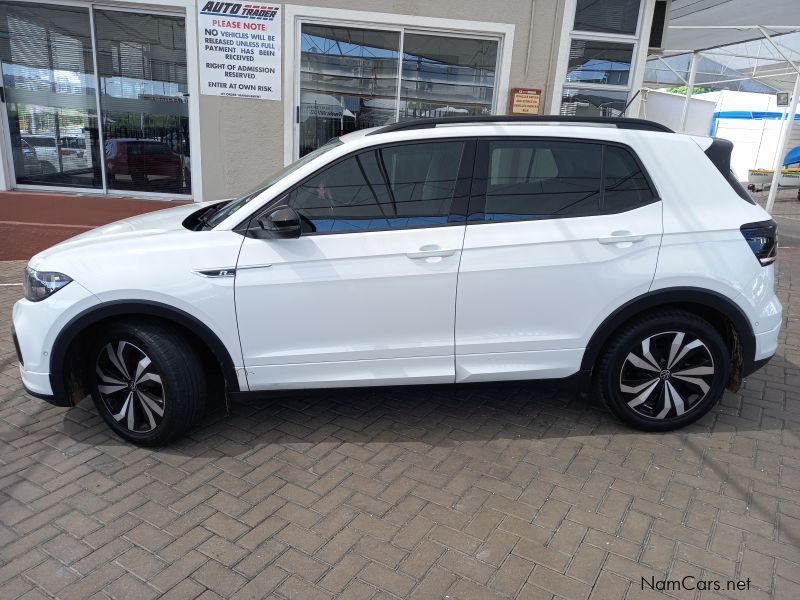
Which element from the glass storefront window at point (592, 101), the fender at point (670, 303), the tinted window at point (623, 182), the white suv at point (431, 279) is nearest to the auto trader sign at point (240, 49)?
the glass storefront window at point (592, 101)

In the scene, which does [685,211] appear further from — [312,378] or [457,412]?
[312,378]

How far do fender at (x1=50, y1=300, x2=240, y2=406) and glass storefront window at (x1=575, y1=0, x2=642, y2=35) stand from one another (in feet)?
19.9

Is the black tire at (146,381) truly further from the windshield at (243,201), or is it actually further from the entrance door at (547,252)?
the entrance door at (547,252)

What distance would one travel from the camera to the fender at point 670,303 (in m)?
3.38

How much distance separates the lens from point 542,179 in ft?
11.1

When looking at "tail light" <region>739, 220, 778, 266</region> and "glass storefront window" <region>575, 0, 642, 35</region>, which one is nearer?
"tail light" <region>739, 220, 778, 266</region>

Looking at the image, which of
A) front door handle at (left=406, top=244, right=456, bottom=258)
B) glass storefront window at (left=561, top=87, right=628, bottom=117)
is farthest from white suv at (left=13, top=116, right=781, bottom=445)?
glass storefront window at (left=561, top=87, right=628, bottom=117)

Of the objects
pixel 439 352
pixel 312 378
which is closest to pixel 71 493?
pixel 312 378

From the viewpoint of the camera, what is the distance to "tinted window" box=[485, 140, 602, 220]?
11.0ft

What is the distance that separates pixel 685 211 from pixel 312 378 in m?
2.38

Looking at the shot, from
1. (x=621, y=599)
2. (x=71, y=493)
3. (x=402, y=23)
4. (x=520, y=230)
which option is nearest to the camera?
(x=621, y=599)

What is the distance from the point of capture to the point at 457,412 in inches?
153

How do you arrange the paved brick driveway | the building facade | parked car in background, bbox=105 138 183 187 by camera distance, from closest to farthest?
the paved brick driveway < the building facade < parked car in background, bbox=105 138 183 187

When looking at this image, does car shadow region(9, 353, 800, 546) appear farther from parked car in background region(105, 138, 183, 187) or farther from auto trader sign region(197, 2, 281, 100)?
auto trader sign region(197, 2, 281, 100)
